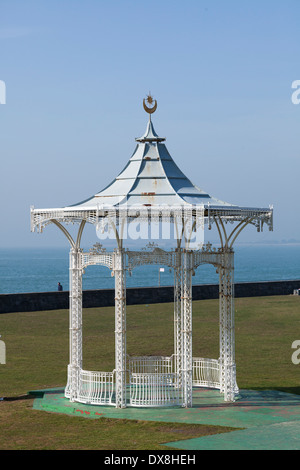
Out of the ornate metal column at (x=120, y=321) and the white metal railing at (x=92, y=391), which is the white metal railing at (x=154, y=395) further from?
the white metal railing at (x=92, y=391)

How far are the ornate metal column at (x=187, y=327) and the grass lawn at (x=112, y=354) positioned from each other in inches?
74.4

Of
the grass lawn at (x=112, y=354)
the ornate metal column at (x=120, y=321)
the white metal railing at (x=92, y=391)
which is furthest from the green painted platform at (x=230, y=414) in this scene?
the ornate metal column at (x=120, y=321)

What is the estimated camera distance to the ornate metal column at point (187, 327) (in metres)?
18.6

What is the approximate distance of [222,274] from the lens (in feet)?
65.4

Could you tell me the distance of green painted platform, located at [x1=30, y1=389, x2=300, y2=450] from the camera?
15.0 m

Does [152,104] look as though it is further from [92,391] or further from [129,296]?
[129,296]

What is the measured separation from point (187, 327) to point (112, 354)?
8.36 m

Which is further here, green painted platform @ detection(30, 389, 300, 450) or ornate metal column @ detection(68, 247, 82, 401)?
ornate metal column @ detection(68, 247, 82, 401)

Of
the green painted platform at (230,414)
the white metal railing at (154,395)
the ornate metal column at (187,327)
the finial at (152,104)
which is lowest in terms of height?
the green painted platform at (230,414)

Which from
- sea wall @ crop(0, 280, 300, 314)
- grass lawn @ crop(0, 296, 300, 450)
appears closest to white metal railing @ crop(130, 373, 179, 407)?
grass lawn @ crop(0, 296, 300, 450)

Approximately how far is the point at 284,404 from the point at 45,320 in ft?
63.1

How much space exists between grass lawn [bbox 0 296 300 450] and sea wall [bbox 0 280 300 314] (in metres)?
1.18

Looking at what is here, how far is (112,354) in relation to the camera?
26.8 m

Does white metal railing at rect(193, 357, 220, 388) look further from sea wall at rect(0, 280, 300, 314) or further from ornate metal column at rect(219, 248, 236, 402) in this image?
sea wall at rect(0, 280, 300, 314)
